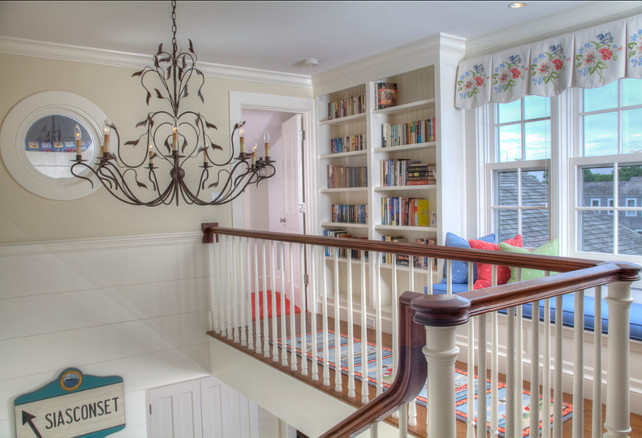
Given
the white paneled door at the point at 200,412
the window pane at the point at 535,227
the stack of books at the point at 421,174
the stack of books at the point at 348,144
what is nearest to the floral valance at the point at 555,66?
the stack of books at the point at 421,174

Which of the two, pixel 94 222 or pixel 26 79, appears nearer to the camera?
pixel 26 79

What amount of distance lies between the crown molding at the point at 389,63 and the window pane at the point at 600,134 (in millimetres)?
1062

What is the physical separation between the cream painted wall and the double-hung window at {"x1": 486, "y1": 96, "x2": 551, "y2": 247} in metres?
2.26

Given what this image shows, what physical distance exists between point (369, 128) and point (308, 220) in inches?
45.0

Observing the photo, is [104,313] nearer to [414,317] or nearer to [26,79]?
[26,79]

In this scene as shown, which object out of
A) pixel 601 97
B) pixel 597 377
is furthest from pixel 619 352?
pixel 601 97

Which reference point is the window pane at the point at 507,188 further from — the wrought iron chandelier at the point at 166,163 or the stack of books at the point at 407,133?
the wrought iron chandelier at the point at 166,163

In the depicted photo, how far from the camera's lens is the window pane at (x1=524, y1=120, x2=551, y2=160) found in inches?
132

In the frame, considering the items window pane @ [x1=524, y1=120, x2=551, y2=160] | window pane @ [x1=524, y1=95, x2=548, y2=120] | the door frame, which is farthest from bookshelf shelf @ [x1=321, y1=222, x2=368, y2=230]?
window pane @ [x1=524, y1=95, x2=548, y2=120]

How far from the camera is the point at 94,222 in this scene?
3.71 metres

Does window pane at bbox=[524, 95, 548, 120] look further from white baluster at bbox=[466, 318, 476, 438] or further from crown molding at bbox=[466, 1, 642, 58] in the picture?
white baluster at bbox=[466, 318, 476, 438]

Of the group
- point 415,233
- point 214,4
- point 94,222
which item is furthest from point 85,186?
point 415,233

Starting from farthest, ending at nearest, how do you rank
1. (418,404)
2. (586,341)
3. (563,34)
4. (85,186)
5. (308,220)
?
(308,220)
(85,186)
(563,34)
(586,341)
(418,404)

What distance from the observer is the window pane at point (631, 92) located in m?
2.91
